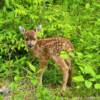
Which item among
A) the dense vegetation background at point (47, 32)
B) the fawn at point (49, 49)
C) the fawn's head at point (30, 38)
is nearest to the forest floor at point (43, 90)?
the dense vegetation background at point (47, 32)

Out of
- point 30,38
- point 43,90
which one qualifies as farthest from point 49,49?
point 43,90

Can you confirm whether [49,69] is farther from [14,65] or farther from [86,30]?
[86,30]

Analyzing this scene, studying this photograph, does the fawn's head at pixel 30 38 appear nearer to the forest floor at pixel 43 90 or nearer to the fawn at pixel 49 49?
the fawn at pixel 49 49

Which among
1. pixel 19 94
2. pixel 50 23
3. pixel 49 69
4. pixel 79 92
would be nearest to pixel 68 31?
pixel 50 23

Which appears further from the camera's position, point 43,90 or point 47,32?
point 47,32

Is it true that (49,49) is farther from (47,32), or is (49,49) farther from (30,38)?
(47,32)

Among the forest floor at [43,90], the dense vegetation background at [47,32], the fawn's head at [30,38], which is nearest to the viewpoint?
the forest floor at [43,90]

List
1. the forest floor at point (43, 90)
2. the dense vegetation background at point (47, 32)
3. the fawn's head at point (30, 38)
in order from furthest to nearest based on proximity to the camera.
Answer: the fawn's head at point (30, 38), the dense vegetation background at point (47, 32), the forest floor at point (43, 90)

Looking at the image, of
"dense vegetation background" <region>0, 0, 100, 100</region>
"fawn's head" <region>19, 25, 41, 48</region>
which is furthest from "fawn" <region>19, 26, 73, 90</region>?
"dense vegetation background" <region>0, 0, 100, 100</region>

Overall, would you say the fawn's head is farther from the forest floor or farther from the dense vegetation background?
the forest floor

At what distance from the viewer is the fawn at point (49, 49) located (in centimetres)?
823

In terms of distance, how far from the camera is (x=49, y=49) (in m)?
8.35

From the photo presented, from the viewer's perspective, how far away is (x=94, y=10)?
10.8 m

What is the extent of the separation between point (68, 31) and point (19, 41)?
1.09 metres
